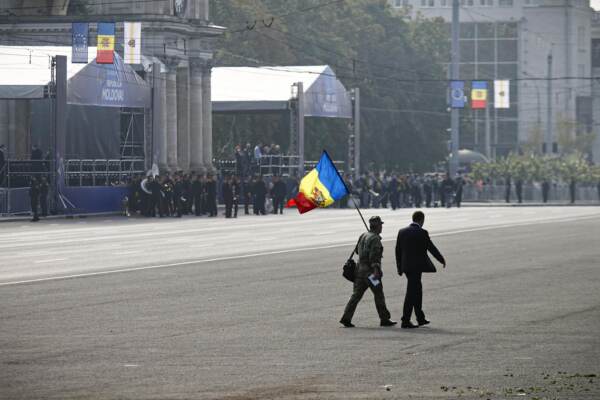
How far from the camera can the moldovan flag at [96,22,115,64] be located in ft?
179

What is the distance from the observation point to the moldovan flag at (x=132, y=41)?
57819mm

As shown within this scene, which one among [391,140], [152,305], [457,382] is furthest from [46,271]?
[391,140]

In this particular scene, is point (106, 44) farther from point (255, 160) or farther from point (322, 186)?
point (322, 186)

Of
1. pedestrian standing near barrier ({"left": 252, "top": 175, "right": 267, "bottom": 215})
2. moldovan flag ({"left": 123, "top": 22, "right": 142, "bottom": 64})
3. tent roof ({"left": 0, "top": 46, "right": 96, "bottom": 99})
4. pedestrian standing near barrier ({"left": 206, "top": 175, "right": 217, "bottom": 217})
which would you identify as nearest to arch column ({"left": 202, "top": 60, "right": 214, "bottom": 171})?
pedestrian standing near barrier ({"left": 252, "top": 175, "right": 267, "bottom": 215})

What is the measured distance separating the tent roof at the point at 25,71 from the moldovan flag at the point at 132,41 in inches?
103

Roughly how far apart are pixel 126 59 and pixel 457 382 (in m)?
45.6

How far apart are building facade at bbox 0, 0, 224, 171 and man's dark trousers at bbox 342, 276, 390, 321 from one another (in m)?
41.7

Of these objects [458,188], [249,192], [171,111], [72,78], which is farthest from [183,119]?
[72,78]

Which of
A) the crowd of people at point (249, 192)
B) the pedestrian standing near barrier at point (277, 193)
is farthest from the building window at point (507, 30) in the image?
the pedestrian standing near barrier at point (277, 193)

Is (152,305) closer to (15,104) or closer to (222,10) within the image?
(15,104)

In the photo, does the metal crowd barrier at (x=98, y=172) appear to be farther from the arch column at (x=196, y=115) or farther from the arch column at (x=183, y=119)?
the arch column at (x=196, y=115)

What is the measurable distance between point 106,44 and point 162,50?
10241mm

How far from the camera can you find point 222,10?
93.4 metres

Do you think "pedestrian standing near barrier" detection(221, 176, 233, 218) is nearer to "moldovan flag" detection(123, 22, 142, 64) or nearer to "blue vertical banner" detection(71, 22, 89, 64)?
"moldovan flag" detection(123, 22, 142, 64)
